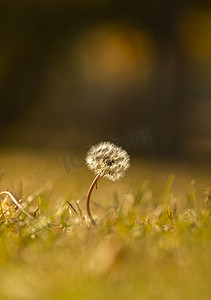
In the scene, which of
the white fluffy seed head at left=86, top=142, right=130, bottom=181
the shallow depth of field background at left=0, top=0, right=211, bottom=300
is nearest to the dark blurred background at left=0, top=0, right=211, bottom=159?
the shallow depth of field background at left=0, top=0, right=211, bottom=300

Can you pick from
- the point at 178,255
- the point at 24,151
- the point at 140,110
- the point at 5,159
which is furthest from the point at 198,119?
the point at 178,255

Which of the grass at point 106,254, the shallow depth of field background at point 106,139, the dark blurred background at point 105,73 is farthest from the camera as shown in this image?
the dark blurred background at point 105,73

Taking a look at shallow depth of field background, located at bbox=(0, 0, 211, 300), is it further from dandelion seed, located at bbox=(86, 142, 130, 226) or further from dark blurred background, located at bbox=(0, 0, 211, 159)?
dandelion seed, located at bbox=(86, 142, 130, 226)

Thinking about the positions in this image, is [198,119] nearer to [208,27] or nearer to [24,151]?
[208,27]

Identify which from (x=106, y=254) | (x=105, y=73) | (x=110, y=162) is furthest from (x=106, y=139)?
(x=106, y=254)

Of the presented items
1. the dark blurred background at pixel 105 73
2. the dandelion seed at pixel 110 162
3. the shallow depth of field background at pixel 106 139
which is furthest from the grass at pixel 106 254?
the dark blurred background at pixel 105 73

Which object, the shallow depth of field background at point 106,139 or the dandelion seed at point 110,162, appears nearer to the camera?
the shallow depth of field background at point 106,139

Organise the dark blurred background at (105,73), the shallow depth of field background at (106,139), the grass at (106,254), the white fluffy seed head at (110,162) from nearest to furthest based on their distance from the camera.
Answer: the grass at (106,254), the shallow depth of field background at (106,139), the white fluffy seed head at (110,162), the dark blurred background at (105,73)

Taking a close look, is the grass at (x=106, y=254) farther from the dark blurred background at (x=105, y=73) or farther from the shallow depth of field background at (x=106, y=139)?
the dark blurred background at (x=105, y=73)
